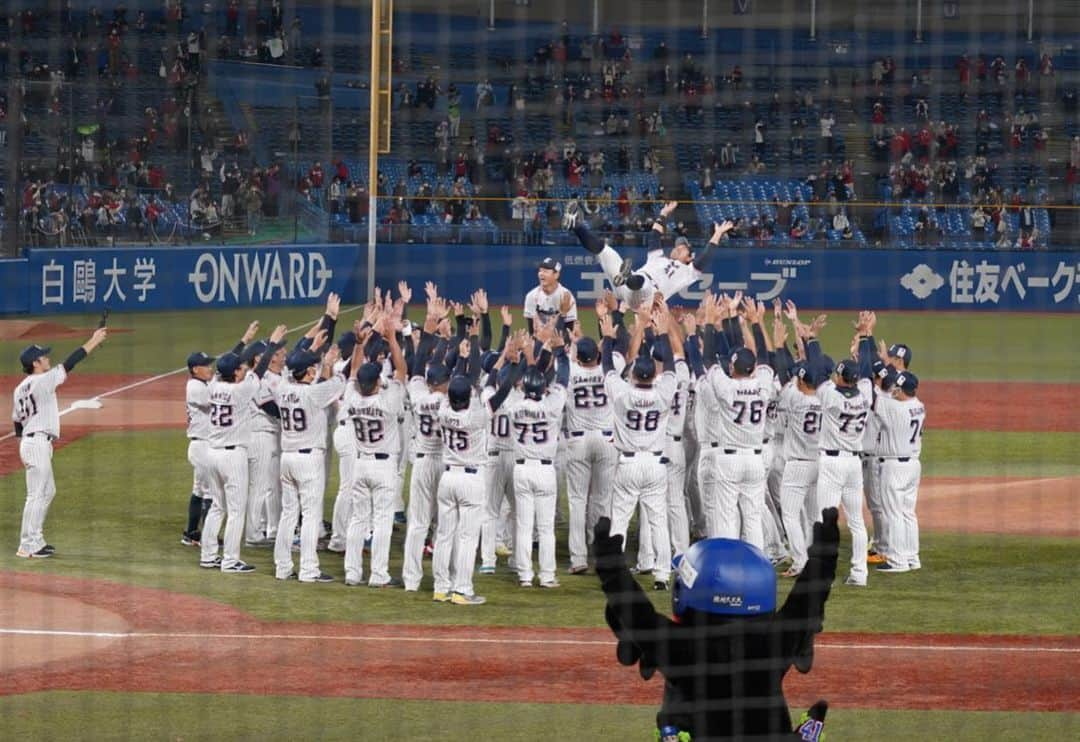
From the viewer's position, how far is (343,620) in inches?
361

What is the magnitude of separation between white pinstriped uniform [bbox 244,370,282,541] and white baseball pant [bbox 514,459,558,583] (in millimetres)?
1648

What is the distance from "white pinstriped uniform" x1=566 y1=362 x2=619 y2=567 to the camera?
10234 millimetres

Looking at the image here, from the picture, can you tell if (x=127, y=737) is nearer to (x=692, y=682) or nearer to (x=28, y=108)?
(x=692, y=682)

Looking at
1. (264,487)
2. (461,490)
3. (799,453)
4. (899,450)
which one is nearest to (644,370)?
(799,453)

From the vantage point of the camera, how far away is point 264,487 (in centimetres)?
1095

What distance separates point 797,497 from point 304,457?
306cm

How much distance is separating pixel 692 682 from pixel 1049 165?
91.9ft

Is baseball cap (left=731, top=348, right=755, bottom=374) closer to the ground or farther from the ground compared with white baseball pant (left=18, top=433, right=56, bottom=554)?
farther from the ground

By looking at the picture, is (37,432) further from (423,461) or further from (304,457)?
(423,461)

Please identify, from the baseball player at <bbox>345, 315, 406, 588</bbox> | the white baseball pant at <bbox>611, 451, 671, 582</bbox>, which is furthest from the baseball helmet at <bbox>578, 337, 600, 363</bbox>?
the baseball player at <bbox>345, 315, 406, 588</bbox>

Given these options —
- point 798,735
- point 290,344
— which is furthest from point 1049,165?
point 798,735

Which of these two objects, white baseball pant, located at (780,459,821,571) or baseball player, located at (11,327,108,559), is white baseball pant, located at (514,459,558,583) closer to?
white baseball pant, located at (780,459,821,571)

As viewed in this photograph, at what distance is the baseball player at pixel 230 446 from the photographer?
10039 millimetres

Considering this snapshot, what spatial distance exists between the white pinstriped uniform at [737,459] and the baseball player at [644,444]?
1.00 ft
